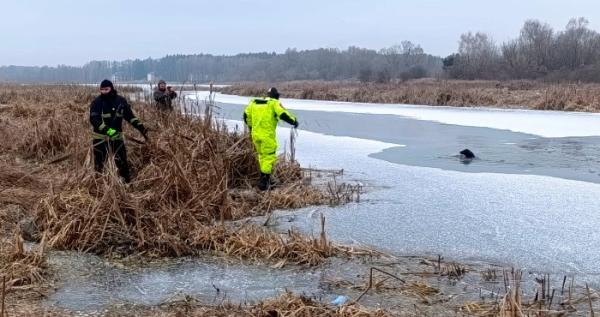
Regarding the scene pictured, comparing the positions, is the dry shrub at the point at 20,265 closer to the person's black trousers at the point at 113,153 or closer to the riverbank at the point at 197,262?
the riverbank at the point at 197,262

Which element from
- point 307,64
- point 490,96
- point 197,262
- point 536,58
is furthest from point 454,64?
point 197,262

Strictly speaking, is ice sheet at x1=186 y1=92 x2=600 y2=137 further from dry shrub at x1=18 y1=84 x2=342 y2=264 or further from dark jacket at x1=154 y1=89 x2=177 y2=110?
dry shrub at x1=18 y1=84 x2=342 y2=264

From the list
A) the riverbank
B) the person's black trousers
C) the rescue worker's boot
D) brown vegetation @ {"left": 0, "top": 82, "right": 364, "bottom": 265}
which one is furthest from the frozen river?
the person's black trousers

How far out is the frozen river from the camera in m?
5.31

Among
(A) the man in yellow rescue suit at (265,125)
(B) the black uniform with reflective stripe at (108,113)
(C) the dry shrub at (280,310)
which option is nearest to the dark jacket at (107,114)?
(B) the black uniform with reflective stripe at (108,113)

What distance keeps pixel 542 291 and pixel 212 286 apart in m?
2.28

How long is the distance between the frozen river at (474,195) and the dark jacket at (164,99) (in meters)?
2.57

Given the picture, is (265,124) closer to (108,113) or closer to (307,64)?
(108,113)

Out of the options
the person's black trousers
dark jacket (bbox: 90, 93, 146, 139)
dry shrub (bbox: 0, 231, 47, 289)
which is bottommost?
dry shrub (bbox: 0, 231, 47, 289)

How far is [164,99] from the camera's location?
9.61m

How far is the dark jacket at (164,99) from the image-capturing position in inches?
363

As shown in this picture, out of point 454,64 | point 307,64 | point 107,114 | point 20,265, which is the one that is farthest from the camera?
point 307,64

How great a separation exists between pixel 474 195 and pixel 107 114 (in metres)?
4.51

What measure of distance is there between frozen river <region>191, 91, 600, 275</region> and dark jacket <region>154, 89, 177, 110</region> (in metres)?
2.57
